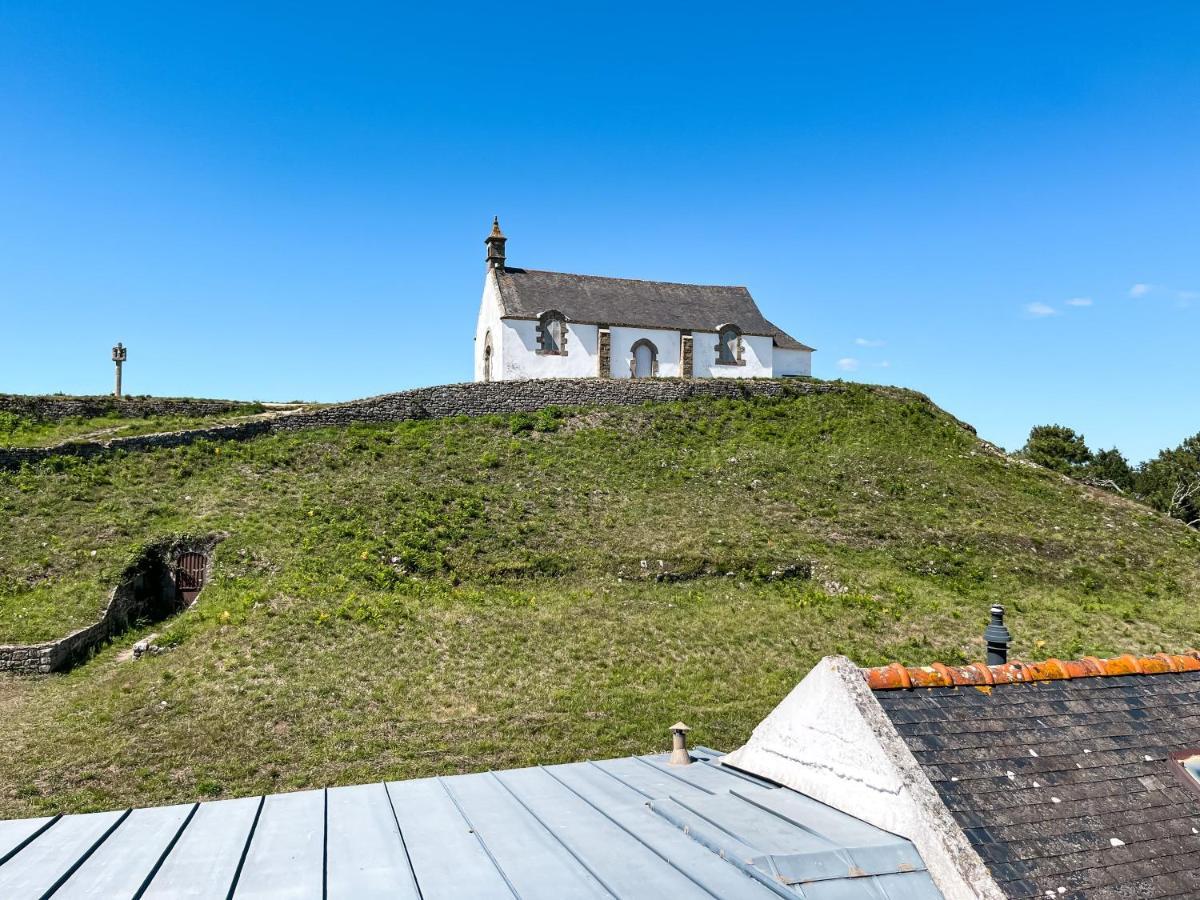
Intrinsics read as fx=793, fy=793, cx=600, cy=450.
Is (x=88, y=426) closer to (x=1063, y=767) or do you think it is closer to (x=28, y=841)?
(x=28, y=841)

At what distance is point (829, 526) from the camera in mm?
24234

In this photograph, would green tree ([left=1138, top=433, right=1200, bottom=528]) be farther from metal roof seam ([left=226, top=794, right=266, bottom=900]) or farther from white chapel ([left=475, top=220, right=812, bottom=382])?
metal roof seam ([left=226, top=794, right=266, bottom=900])

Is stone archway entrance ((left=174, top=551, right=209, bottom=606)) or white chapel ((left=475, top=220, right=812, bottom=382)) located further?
white chapel ((left=475, top=220, right=812, bottom=382))

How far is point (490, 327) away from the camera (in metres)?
36.9

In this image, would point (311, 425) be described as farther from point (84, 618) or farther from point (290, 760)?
point (290, 760)

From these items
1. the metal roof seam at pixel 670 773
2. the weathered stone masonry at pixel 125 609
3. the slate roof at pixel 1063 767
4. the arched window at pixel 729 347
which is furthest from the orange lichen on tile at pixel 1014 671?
the arched window at pixel 729 347

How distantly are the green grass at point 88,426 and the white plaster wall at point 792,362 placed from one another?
24.1 meters

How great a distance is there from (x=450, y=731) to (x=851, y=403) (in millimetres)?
24784

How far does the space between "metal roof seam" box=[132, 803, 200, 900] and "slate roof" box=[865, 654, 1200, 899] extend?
15.0 ft

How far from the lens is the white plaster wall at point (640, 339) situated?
119 ft

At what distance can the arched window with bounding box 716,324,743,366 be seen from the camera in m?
37.6

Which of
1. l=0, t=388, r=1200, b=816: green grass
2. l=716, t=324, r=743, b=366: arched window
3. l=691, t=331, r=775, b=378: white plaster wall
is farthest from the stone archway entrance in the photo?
l=716, t=324, r=743, b=366: arched window

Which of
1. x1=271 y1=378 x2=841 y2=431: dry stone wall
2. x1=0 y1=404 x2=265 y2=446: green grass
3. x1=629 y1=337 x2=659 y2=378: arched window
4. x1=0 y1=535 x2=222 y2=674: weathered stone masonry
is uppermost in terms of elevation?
x1=629 y1=337 x2=659 y2=378: arched window

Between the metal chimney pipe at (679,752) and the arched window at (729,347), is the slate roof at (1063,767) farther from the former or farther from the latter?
the arched window at (729,347)
